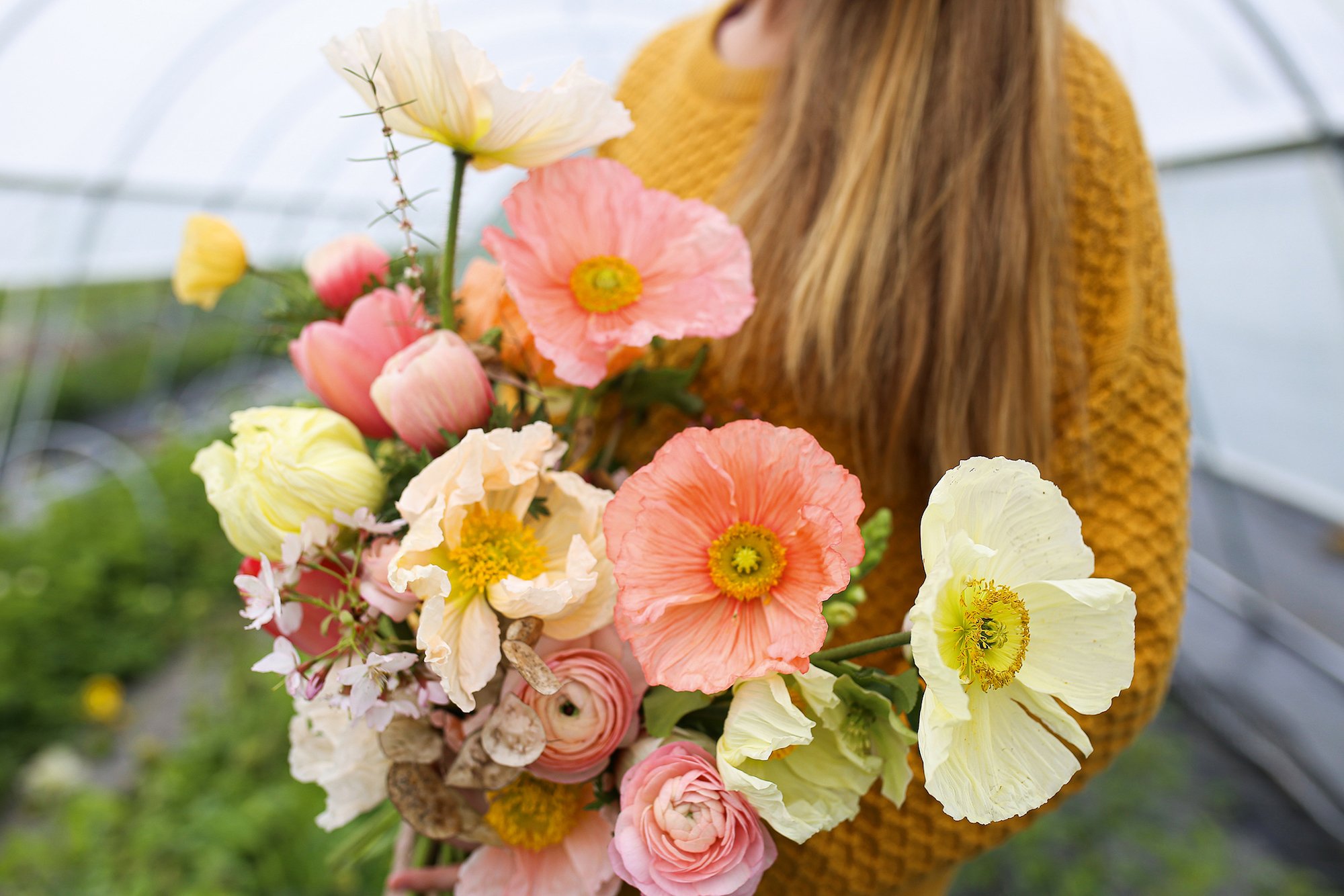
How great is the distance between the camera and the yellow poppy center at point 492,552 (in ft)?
1.35

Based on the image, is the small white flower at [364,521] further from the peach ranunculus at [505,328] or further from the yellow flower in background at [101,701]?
the yellow flower in background at [101,701]

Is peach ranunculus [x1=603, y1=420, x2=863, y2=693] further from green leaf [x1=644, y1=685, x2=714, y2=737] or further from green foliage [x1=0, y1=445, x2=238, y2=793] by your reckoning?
green foliage [x1=0, y1=445, x2=238, y2=793]

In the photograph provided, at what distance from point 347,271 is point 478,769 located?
347 millimetres

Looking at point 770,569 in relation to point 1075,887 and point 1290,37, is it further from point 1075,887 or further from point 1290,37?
point 1290,37

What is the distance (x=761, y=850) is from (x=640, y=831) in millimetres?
53

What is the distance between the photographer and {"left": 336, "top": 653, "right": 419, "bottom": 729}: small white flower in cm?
38

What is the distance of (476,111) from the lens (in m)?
0.44

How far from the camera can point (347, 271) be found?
595 millimetres

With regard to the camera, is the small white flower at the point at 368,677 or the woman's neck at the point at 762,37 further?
the woman's neck at the point at 762,37

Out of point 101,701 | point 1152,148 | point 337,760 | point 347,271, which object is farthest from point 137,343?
point 337,760

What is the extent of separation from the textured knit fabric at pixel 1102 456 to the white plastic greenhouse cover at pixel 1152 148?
0.25 m

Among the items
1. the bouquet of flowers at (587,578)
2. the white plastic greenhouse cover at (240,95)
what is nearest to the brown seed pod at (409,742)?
the bouquet of flowers at (587,578)

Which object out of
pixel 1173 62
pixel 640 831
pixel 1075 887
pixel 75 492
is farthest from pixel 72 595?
pixel 1173 62

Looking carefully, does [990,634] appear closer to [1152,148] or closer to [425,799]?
[425,799]
